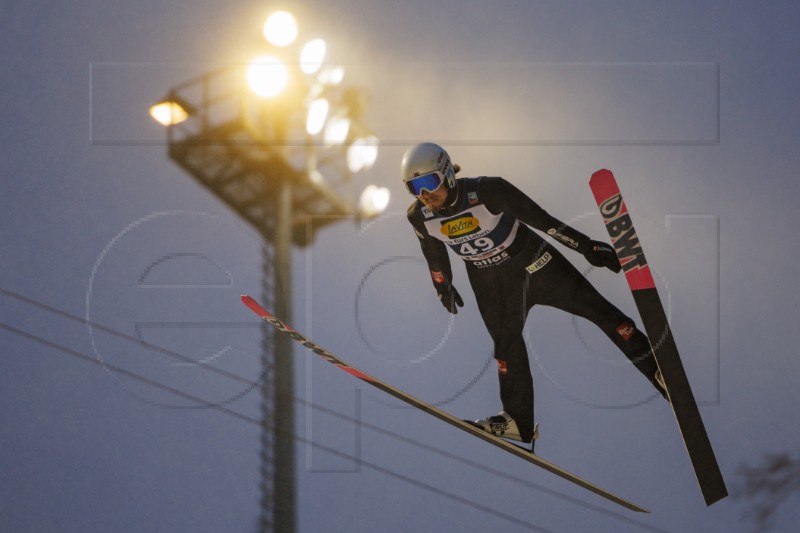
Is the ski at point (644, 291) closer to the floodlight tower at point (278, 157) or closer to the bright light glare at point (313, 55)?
the floodlight tower at point (278, 157)

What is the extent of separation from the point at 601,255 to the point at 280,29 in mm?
2416

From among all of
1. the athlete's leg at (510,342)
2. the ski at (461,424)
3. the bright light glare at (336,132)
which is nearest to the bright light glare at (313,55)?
the bright light glare at (336,132)

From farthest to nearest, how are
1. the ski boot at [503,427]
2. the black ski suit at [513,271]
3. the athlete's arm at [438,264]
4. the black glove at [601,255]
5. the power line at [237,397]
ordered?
the power line at [237,397] → the athlete's arm at [438,264] → the ski boot at [503,427] → the black ski suit at [513,271] → the black glove at [601,255]

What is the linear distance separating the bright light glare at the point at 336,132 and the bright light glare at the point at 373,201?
A: 0.38 meters

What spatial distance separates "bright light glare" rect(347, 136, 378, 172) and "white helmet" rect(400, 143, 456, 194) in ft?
3.21

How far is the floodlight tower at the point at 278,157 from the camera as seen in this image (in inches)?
168

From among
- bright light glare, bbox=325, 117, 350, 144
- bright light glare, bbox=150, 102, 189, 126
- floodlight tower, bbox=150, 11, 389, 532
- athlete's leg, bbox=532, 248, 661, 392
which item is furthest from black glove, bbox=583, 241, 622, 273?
bright light glare, bbox=150, 102, 189, 126

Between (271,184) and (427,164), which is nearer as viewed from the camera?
(427,164)

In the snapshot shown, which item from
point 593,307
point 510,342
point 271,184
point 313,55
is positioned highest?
point 313,55

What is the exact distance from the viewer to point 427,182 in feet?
10.7

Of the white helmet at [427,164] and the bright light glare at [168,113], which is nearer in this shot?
the white helmet at [427,164]

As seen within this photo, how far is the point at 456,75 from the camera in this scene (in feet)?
13.9

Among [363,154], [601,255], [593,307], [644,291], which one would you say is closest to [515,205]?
[601,255]

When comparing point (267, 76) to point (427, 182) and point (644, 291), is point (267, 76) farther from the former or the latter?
point (644, 291)
